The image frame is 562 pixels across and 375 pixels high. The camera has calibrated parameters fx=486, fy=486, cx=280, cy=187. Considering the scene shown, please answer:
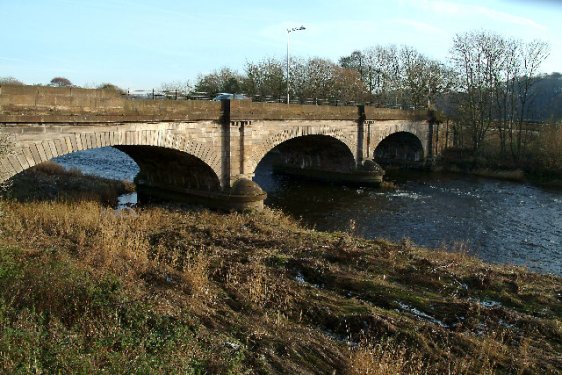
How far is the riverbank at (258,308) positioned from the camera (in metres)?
6.05

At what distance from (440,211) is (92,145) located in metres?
16.3

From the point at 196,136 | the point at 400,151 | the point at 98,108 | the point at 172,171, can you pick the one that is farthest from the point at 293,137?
the point at 400,151

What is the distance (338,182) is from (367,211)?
872cm

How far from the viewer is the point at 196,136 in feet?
59.8

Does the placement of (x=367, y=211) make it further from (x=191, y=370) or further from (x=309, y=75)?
(x=309, y=75)

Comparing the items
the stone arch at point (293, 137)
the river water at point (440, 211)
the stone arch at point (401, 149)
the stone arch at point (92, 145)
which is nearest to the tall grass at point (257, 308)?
the stone arch at point (92, 145)

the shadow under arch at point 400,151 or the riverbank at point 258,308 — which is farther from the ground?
the shadow under arch at point 400,151

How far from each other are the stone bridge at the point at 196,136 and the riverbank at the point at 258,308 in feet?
9.11

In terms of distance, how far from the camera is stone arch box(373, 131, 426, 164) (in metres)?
40.2

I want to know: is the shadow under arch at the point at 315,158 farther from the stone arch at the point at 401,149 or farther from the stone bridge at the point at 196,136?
the stone arch at the point at 401,149

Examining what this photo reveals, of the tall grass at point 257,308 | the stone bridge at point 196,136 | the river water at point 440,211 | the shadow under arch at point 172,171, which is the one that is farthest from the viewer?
the shadow under arch at point 172,171

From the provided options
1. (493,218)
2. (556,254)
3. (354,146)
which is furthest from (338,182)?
(556,254)

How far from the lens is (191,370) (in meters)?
5.41

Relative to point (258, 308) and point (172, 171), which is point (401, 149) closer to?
point (172, 171)
